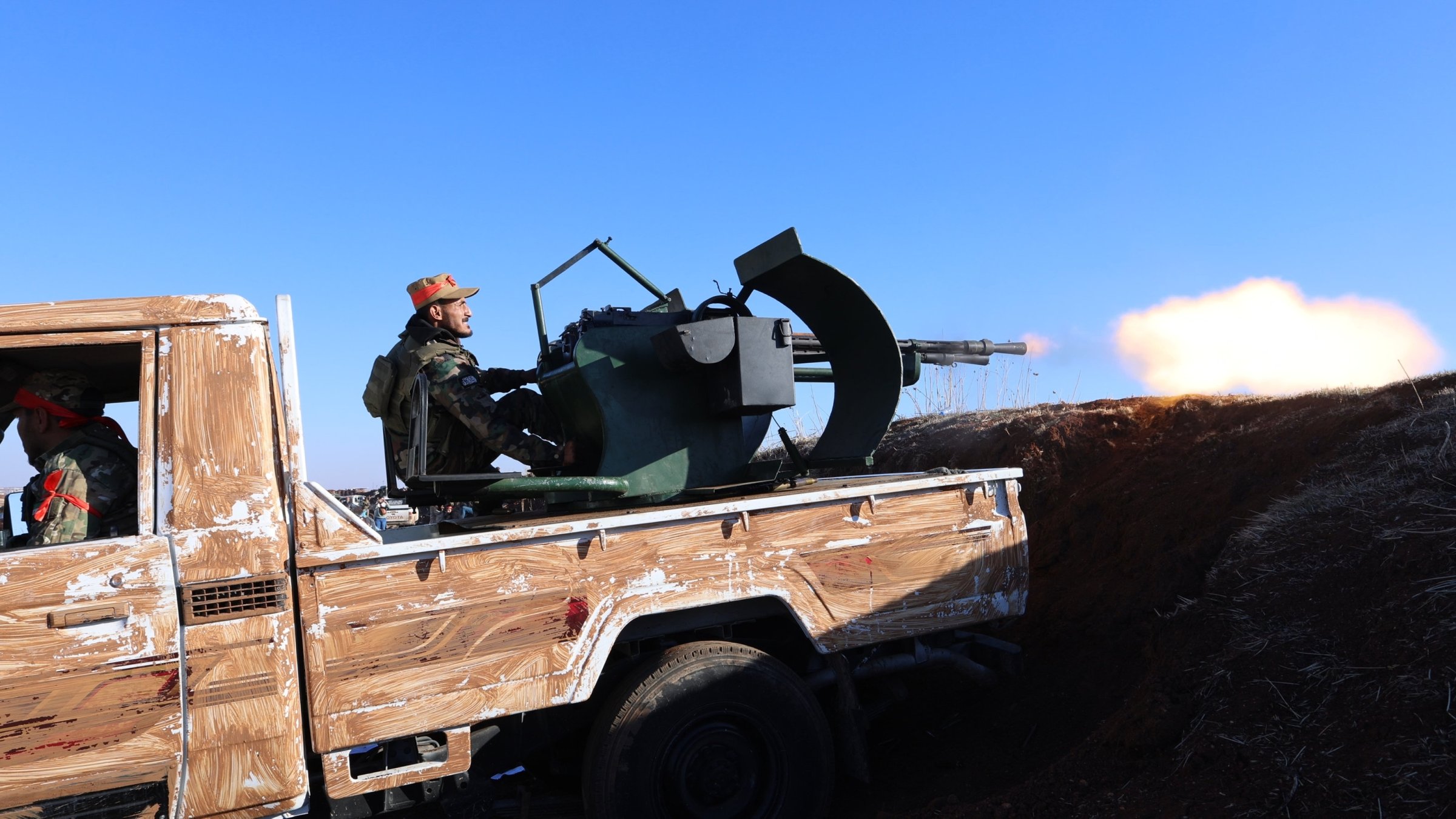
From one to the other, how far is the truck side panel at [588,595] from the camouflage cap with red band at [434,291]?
6.09ft

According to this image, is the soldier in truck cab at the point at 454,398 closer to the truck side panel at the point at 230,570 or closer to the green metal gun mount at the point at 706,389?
the green metal gun mount at the point at 706,389

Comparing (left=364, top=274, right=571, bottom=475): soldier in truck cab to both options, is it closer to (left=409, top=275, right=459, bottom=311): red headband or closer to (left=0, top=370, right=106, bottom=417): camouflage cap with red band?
(left=409, top=275, right=459, bottom=311): red headband

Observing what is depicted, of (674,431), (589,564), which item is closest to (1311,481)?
(674,431)

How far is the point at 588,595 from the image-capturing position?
359cm

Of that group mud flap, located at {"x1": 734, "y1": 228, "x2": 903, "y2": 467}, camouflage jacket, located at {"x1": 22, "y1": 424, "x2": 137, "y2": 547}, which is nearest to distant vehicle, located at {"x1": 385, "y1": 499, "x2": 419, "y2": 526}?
mud flap, located at {"x1": 734, "y1": 228, "x2": 903, "y2": 467}

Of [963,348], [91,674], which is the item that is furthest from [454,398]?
[963,348]

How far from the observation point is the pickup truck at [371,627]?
295cm

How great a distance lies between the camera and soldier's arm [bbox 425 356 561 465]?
4500mm

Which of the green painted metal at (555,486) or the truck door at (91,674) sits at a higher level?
the green painted metal at (555,486)

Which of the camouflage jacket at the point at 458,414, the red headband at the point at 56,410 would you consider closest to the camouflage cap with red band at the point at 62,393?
the red headband at the point at 56,410

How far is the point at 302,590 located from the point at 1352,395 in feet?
24.5

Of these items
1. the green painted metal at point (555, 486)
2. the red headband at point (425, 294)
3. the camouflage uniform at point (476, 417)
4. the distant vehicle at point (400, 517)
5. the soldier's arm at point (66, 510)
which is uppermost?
the red headband at point (425, 294)

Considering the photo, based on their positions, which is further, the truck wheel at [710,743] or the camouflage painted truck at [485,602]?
the truck wheel at [710,743]

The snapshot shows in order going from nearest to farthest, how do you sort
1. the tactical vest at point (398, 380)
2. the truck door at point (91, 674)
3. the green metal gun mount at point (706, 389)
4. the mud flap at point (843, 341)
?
the truck door at point (91, 674)
the green metal gun mount at point (706, 389)
the tactical vest at point (398, 380)
the mud flap at point (843, 341)
